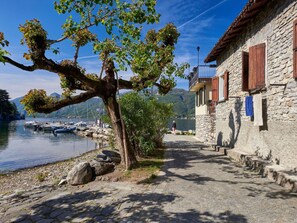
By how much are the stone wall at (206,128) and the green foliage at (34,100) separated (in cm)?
1130

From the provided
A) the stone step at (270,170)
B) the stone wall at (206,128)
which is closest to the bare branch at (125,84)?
the stone step at (270,170)

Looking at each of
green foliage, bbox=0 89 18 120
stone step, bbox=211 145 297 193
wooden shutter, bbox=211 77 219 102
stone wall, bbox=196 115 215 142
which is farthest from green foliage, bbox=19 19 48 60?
green foliage, bbox=0 89 18 120

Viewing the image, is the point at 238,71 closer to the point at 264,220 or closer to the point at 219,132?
the point at 219,132

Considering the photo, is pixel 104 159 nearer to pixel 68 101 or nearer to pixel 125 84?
pixel 68 101

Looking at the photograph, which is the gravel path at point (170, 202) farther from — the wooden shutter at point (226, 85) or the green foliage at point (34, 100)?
the wooden shutter at point (226, 85)

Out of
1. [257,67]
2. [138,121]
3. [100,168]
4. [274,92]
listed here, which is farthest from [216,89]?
[100,168]

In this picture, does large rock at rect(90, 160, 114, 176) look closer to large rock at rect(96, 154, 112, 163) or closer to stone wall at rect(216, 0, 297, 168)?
large rock at rect(96, 154, 112, 163)

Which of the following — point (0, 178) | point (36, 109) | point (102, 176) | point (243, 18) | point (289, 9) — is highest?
point (243, 18)

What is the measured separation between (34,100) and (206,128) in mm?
12303

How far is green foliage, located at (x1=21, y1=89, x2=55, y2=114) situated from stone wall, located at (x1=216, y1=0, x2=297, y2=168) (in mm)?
7358

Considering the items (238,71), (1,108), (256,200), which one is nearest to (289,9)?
(238,71)

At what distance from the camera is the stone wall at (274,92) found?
20.6 feet

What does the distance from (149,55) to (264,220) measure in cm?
434

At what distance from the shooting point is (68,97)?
8.62 meters
